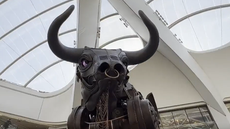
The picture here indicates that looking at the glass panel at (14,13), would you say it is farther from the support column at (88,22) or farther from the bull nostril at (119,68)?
the bull nostril at (119,68)

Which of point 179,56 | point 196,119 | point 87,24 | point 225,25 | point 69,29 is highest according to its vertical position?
point 69,29

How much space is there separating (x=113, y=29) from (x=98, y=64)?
329 inches

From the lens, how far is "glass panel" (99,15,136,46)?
880 cm

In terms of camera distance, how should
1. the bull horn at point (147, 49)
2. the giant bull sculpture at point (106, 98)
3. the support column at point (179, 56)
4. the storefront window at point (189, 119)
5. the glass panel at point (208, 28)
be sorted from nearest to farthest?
the giant bull sculpture at point (106, 98) < the bull horn at point (147, 49) < the support column at point (179, 56) < the storefront window at point (189, 119) < the glass panel at point (208, 28)

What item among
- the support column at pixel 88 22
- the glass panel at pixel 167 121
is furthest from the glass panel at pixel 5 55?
the glass panel at pixel 167 121

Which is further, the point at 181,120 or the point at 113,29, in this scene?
the point at 113,29

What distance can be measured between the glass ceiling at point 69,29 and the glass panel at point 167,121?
393cm

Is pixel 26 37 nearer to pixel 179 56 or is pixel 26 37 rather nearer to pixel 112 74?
pixel 179 56

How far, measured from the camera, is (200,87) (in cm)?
629

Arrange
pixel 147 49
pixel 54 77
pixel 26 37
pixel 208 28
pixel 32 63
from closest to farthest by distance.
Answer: pixel 147 49, pixel 208 28, pixel 26 37, pixel 32 63, pixel 54 77

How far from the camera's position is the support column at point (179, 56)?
5.58 meters

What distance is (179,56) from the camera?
624 cm

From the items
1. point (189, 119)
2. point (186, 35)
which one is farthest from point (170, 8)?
point (189, 119)

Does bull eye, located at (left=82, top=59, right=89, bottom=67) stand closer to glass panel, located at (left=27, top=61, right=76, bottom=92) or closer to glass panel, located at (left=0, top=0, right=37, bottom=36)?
glass panel, located at (left=0, top=0, right=37, bottom=36)
